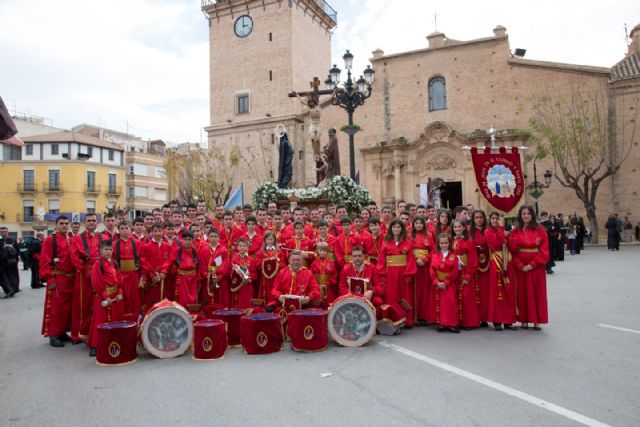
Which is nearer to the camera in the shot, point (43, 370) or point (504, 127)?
point (43, 370)

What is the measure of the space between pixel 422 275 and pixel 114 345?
4.67 metres

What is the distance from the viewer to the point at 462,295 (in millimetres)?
7395

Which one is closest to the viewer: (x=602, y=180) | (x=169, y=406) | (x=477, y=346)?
(x=169, y=406)

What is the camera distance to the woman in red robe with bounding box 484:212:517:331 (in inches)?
287

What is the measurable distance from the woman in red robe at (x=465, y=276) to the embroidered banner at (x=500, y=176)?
711 mm

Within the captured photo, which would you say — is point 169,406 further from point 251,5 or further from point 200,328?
point 251,5

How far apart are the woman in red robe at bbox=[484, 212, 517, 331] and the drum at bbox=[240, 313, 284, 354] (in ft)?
11.2

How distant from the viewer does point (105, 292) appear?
21.2 ft

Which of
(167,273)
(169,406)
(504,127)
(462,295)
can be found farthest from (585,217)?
(169,406)

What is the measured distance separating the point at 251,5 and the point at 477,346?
110 feet

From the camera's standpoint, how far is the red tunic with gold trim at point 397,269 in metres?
→ 7.57

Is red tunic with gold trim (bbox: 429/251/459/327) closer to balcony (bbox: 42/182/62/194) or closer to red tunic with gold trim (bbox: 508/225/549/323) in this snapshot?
red tunic with gold trim (bbox: 508/225/549/323)

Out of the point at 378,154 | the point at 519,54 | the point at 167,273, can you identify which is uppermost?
the point at 519,54

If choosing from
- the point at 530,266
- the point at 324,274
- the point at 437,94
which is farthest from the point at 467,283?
the point at 437,94
